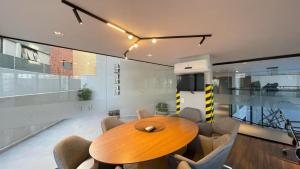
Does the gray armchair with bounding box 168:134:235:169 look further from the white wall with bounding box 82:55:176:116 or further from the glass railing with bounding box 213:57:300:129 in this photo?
the white wall with bounding box 82:55:176:116

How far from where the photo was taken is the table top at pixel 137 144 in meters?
1.45

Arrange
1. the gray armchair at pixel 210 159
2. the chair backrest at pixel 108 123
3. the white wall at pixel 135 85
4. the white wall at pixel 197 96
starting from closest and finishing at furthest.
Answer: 1. the gray armchair at pixel 210 159
2. the chair backrest at pixel 108 123
3. the white wall at pixel 197 96
4. the white wall at pixel 135 85

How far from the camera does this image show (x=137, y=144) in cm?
174

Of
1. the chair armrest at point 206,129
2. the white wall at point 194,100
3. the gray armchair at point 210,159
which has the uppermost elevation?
the white wall at point 194,100

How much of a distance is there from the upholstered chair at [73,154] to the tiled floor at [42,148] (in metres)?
1.26

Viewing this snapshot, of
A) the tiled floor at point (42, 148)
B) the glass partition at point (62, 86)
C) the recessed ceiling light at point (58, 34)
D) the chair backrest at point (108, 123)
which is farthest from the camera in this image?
the glass partition at point (62, 86)

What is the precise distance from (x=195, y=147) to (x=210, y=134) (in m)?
0.83

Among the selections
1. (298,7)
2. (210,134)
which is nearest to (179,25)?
(298,7)

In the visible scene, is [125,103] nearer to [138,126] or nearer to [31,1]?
[138,126]

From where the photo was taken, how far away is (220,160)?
157 cm

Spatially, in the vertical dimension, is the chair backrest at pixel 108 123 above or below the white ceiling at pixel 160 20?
below

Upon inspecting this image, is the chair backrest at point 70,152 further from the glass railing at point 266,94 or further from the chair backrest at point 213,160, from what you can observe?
the glass railing at point 266,94

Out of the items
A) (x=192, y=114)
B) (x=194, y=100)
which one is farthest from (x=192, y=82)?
(x=192, y=114)

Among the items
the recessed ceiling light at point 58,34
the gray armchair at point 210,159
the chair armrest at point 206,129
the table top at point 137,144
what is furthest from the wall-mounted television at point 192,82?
the recessed ceiling light at point 58,34
